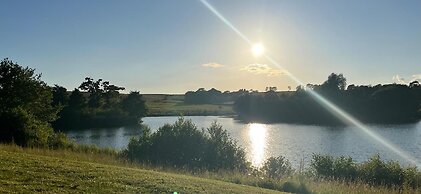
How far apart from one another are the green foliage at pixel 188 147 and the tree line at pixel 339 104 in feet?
266

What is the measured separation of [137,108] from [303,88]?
57.1 metres

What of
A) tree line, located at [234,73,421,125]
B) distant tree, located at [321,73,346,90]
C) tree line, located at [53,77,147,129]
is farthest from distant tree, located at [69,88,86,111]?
distant tree, located at [321,73,346,90]

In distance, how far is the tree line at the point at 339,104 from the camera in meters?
123

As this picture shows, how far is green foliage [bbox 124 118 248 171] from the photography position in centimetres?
3969

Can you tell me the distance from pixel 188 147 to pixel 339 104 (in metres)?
100

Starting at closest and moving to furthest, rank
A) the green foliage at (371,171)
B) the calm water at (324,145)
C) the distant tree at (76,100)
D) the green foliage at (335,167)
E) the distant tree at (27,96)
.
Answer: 1. the green foliage at (371,171)
2. the green foliage at (335,167)
3. the distant tree at (27,96)
4. the calm water at (324,145)
5. the distant tree at (76,100)

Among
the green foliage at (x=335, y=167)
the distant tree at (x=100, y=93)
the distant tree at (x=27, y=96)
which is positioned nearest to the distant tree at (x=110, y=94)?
the distant tree at (x=100, y=93)

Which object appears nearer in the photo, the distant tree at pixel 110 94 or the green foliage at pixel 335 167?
the green foliage at pixel 335 167

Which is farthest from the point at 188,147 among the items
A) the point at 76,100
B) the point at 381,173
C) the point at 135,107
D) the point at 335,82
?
the point at 335,82

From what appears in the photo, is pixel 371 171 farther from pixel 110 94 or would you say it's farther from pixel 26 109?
pixel 110 94

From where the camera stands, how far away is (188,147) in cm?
4041

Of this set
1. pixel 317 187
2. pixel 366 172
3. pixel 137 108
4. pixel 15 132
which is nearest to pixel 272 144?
pixel 366 172

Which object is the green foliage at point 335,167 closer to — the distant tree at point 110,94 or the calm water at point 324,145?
the calm water at point 324,145

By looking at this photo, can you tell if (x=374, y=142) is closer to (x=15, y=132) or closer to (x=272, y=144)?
(x=272, y=144)
